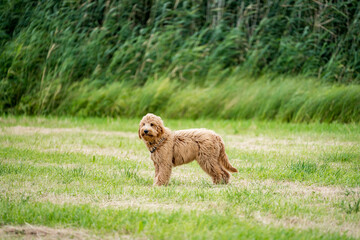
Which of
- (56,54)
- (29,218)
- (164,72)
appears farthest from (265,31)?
(29,218)

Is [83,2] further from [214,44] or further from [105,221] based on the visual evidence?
[105,221]

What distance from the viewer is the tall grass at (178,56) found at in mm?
12391

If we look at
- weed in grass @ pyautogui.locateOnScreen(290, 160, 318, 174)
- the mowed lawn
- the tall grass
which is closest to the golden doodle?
the mowed lawn

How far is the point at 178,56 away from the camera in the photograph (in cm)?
1323

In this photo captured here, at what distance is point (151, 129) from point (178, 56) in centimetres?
760

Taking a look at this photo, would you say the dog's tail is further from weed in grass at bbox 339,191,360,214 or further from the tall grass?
the tall grass

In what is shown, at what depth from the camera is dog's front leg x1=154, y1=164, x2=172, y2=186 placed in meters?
5.94

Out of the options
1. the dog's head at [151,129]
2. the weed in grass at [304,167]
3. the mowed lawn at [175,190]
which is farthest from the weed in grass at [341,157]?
the dog's head at [151,129]

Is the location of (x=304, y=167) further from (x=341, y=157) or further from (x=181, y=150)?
(x=181, y=150)

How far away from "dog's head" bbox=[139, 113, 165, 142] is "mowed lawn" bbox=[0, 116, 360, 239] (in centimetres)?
59

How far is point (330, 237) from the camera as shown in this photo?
13.2 feet

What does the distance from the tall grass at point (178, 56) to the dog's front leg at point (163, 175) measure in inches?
253

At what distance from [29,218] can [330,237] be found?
8.44 feet

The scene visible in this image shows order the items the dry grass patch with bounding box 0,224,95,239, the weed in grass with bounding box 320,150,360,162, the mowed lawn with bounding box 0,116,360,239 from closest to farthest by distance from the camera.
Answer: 1. the dry grass patch with bounding box 0,224,95,239
2. the mowed lawn with bounding box 0,116,360,239
3. the weed in grass with bounding box 320,150,360,162
